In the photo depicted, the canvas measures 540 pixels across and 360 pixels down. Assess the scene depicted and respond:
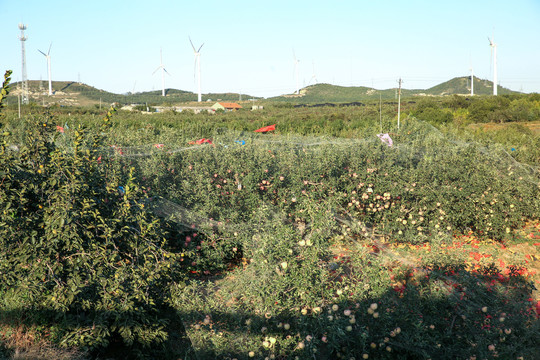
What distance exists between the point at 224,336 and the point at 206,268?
77.0 inches

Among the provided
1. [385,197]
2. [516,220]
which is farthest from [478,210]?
[385,197]

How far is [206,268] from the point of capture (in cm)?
513

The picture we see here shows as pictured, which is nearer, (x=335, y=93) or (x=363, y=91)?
(x=363, y=91)

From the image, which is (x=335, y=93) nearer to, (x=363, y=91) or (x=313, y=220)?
(x=363, y=91)

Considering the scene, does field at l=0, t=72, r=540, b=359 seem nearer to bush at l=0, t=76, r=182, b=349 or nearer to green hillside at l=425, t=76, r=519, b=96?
bush at l=0, t=76, r=182, b=349

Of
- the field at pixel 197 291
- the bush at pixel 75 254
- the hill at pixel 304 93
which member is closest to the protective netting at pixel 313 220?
the field at pixel 197 291

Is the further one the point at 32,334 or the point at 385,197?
the point at 385,197

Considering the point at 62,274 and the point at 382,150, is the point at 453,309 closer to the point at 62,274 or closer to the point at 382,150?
the point at 62,274

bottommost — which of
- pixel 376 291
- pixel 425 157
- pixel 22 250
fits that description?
pixel 376 291

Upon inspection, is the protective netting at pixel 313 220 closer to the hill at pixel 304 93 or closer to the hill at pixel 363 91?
the hill at pixel 304 93

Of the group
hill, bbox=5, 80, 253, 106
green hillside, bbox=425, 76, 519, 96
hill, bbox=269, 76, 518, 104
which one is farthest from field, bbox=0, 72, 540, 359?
green hillside, bbox=425, 76, 519, 96

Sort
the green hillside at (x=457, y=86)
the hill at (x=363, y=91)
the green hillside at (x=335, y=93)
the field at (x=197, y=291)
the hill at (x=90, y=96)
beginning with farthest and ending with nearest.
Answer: the green hillside at (x=457, y=86), the green hillside at (x=335, y=93), the hill at (x=363, y=91), the hill at (x=90, y=96), the field at (x=197, y=291)

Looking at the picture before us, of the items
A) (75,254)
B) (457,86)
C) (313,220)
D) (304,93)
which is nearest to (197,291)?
(75,254)

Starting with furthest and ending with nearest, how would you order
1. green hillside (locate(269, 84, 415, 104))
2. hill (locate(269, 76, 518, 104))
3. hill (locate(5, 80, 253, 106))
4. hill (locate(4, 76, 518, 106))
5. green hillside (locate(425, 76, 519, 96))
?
green hillside (locate(425, 76, 519, 96))
green hillside (locate(269, 84, 415, 104))
hill (locate(269, 76, 518, 104))
hill (locate(4, 76, 518, 106))
hill (locate(5, 80, 253, 106))
